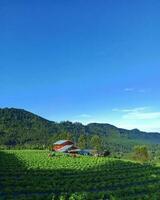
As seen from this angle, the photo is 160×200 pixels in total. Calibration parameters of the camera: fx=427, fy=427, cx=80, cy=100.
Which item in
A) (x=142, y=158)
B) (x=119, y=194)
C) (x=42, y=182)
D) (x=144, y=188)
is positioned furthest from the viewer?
(x=142, y=158)

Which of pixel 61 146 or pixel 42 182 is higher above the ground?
pixel 61 146

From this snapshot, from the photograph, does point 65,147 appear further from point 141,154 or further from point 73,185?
point 73,185

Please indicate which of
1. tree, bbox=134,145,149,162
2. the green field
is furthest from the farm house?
the green field

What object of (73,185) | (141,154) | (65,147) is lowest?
(73,185)

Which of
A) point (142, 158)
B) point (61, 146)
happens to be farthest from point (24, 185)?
point (61, 146)

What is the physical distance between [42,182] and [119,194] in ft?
36.0

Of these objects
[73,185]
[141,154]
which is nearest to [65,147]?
[141,154]

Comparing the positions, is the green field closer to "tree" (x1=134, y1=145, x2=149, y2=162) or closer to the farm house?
"tree" (x1=134, y1=145, x2=149, y2=162)

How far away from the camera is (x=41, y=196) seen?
126ft

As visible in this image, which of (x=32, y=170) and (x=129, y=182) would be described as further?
(x=32, y=170)

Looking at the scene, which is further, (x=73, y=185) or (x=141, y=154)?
(x=141, y=154)

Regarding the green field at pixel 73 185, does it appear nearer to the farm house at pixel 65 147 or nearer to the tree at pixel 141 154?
the tree at pixel 141 154

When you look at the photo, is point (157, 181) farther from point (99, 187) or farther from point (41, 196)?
point (41, 196)

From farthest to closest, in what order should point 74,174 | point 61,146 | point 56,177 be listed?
point 61,146, point 74,174, point 56,177
